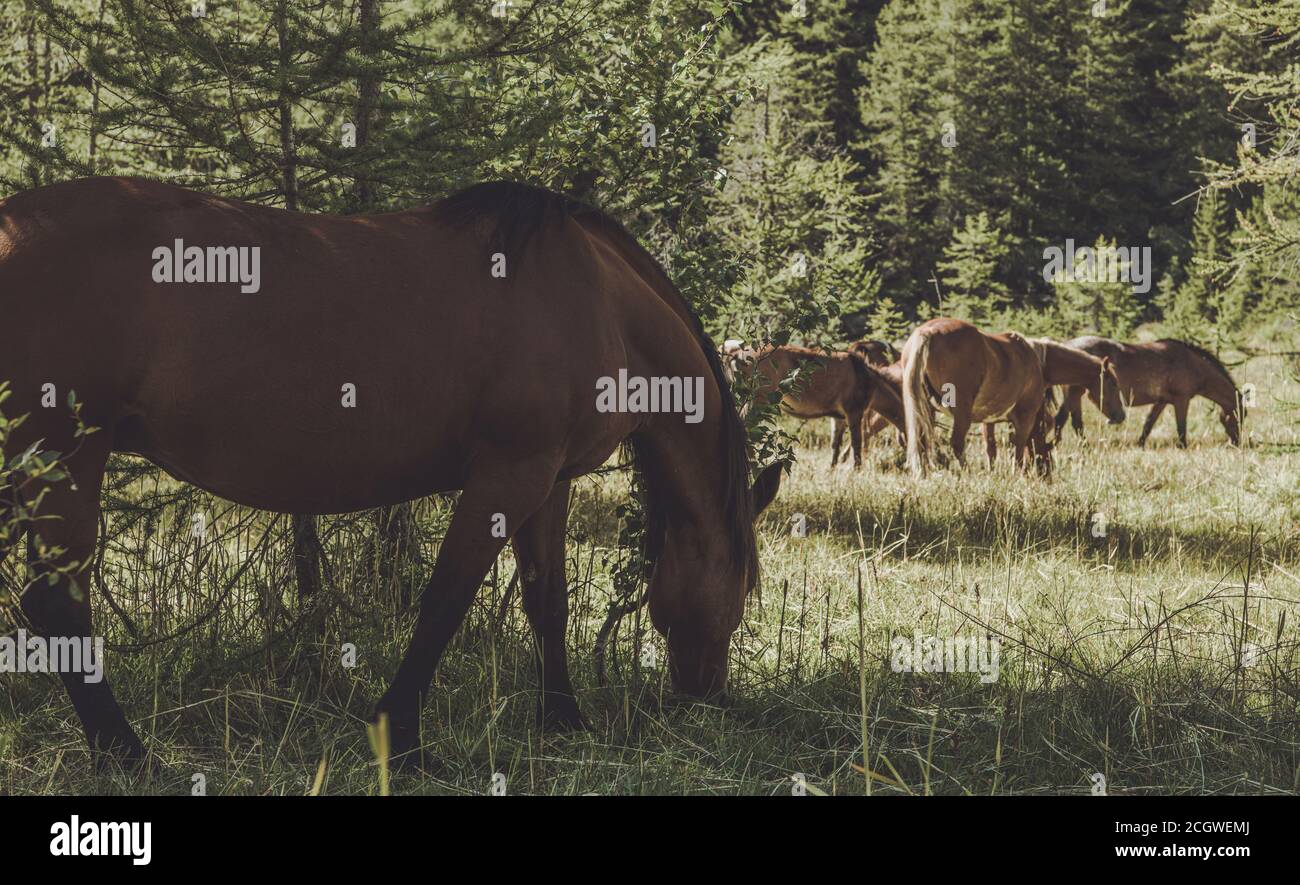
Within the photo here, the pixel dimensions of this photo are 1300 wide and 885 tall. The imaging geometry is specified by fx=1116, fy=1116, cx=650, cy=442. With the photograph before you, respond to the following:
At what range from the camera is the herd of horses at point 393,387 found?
11.0ft

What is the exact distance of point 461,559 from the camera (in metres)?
3.76

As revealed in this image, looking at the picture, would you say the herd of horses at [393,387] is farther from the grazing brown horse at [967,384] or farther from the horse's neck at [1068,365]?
the horse's neck at [1068,365]

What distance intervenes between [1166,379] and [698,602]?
14345 mm

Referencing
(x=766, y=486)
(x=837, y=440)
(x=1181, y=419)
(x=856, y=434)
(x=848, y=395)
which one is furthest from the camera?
(x=1181, y=419)

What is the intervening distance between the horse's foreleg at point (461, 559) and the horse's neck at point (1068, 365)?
12.3 m

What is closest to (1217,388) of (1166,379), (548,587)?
(1166,379)

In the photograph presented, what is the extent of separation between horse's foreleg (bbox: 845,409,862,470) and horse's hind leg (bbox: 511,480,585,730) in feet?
27.6

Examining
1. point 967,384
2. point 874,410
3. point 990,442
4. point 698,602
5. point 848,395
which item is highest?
point 967,384

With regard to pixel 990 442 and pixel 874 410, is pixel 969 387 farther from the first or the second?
pixel 874 410

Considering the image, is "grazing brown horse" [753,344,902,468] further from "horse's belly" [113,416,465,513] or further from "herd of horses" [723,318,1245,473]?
"horse's belly" [113,416,465,513]

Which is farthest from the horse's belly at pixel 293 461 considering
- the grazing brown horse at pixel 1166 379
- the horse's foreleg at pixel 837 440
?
the grazing brown horse at pixel 1166 379
